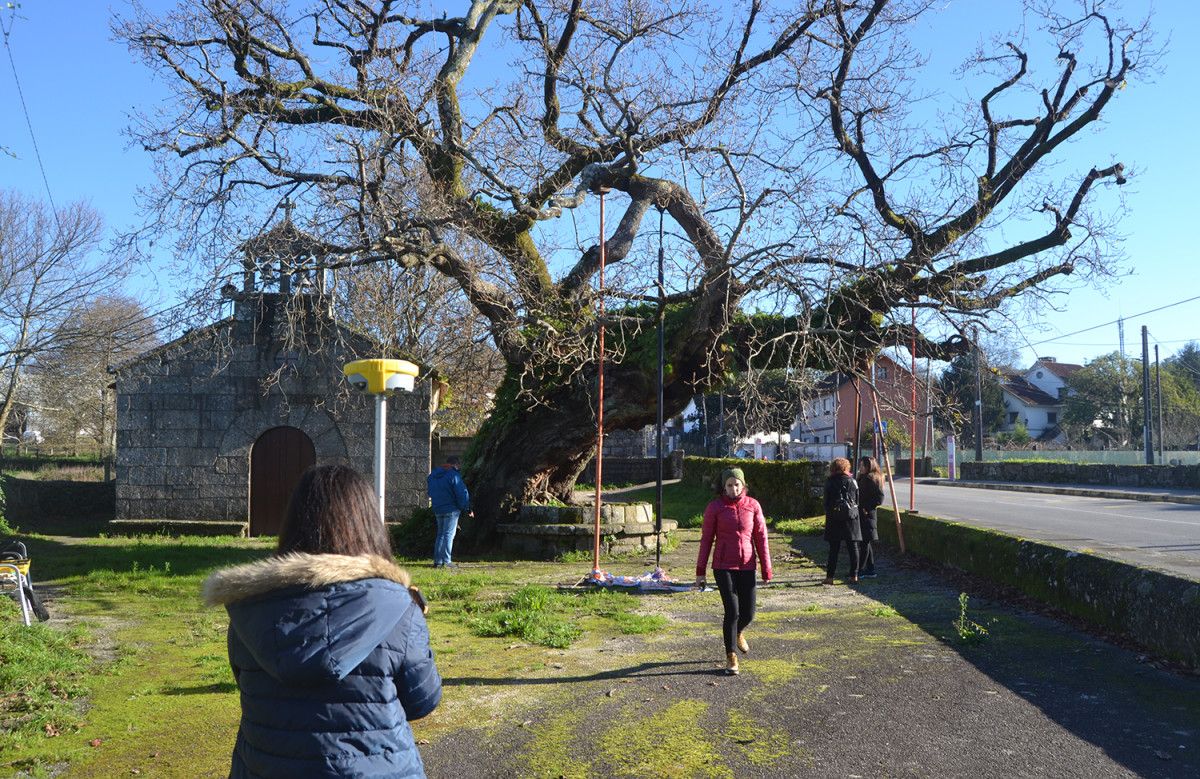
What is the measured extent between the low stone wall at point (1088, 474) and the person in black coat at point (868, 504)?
21.1m

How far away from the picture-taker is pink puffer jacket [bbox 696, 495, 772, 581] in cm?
797

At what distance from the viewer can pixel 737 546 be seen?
795cm

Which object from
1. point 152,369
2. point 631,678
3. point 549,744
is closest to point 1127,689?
point 631,678

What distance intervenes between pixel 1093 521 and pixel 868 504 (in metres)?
8.83

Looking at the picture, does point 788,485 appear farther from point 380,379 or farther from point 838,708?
point 838,708

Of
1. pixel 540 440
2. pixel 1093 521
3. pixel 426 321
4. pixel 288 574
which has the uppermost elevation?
pixel 426 321

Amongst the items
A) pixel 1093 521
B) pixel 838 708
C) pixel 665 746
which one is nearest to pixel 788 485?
pixel 1093 521

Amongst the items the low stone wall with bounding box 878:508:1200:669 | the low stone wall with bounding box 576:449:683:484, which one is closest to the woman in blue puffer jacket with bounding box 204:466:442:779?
the low stone wall with bounding box 878:508:1200:669

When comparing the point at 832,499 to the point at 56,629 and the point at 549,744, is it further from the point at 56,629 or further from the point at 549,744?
the point at 56,629

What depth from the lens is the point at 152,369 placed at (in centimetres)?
1942

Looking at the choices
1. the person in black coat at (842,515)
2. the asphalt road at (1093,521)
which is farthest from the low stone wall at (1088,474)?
the person in black coat at (842,515)

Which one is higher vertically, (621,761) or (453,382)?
(453,382)

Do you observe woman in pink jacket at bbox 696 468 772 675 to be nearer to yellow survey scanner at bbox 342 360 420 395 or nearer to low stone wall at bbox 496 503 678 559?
yellow survey scanner at bbox 342 360 420 395

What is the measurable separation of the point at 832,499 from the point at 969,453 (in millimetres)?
54903
